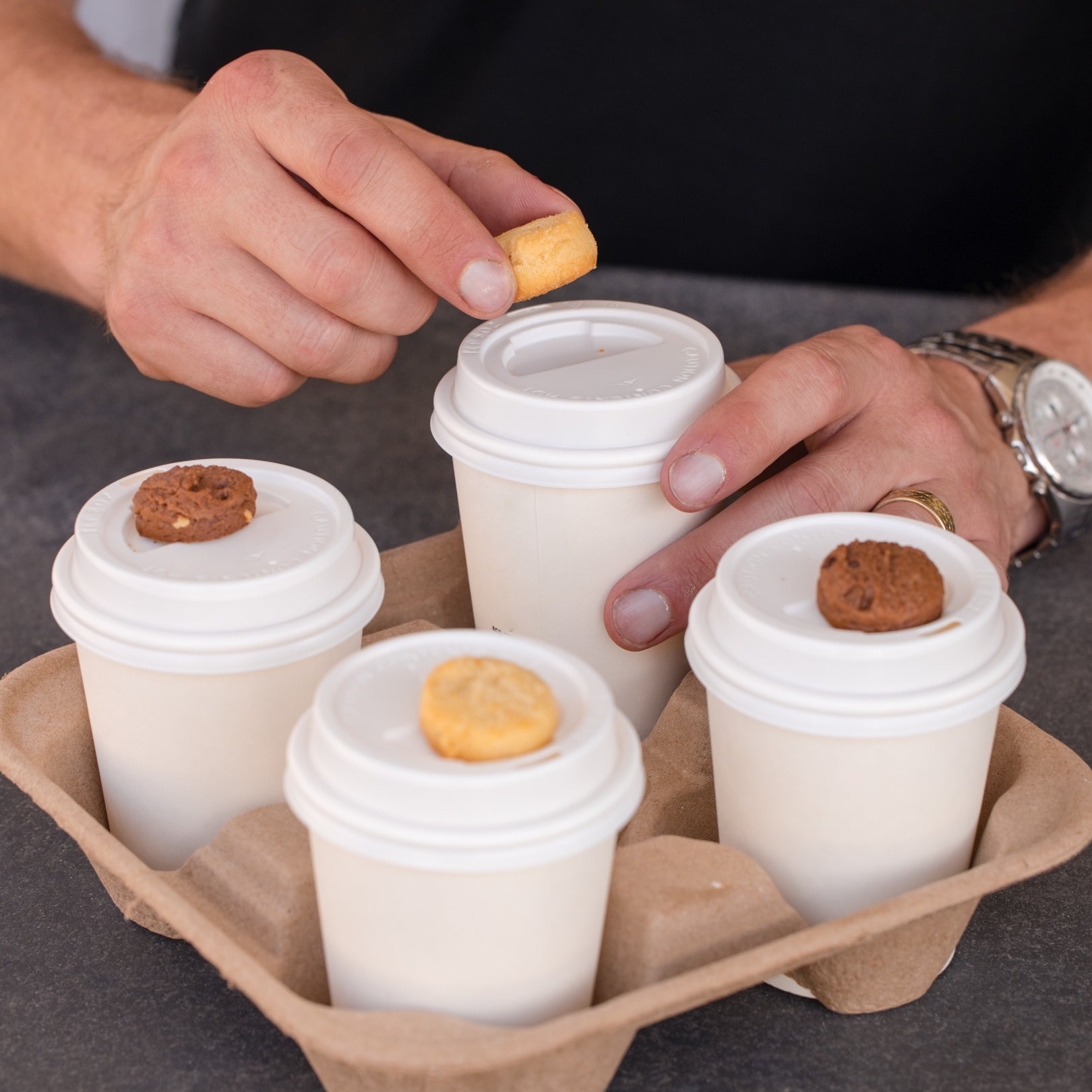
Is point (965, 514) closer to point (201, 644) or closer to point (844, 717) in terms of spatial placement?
point (844, 717)

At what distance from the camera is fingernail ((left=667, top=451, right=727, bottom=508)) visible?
976 millimetres

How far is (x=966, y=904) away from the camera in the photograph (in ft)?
2.76

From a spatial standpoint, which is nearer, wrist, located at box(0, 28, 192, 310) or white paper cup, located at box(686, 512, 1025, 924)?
white paper cup, located at box(686, 512, 1025, 924)

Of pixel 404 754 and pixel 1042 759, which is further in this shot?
pixel 1042 759

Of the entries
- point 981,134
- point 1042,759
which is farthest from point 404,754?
point 981,134

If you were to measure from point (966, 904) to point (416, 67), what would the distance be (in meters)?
1.62

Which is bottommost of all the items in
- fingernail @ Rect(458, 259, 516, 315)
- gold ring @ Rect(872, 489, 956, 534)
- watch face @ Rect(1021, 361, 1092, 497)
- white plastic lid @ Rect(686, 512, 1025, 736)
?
watch face @ Rect(1021, 361, 1092, 497)

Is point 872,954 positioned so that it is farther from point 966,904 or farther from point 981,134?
point 981,134

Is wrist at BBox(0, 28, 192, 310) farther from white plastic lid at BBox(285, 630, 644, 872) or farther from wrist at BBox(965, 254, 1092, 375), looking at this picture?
wrist at BBox(965, 254, 1092, 375)

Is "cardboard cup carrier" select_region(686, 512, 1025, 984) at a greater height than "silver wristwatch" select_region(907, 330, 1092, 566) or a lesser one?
greater

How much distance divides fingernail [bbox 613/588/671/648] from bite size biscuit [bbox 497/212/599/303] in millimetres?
266

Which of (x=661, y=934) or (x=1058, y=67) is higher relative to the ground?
(x=1058, y=67)

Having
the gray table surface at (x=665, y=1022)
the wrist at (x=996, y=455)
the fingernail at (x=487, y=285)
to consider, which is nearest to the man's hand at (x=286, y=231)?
the fingernail at (x=487, y=285)

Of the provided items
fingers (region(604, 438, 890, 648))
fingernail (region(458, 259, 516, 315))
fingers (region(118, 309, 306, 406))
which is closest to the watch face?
fingers (region(604, 438, 890, 648))
